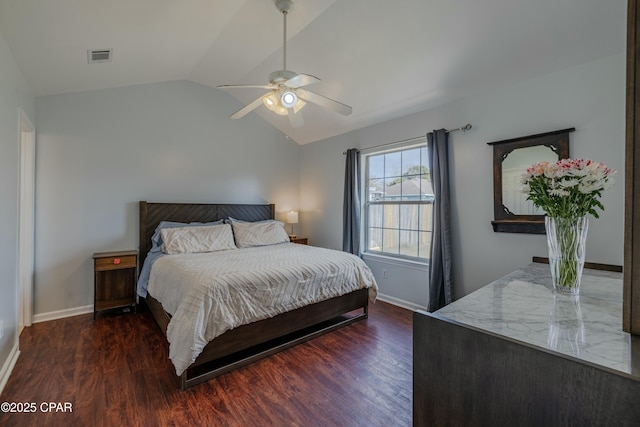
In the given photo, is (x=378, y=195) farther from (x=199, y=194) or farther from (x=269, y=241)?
(x=199, y=194)

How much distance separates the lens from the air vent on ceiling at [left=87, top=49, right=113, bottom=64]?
2.58 metres

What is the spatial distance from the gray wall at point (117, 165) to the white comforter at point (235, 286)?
3.81 feet

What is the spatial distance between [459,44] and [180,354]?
11.1 feet

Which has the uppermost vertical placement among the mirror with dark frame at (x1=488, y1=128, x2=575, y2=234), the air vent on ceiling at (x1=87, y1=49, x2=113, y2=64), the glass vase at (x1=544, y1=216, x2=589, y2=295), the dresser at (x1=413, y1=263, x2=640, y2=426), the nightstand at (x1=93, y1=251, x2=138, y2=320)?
the air vent on ceiling at (x1=87, y1=49, x2=113, y2=64)

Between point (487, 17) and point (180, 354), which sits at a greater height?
point (487, 17)

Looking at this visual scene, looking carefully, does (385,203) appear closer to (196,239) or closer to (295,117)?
(295,117)

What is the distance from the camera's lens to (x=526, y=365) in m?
0.82

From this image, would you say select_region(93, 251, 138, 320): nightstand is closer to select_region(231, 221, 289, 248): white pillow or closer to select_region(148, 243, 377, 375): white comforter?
select_region(148, 243, 377, 375): white comforter

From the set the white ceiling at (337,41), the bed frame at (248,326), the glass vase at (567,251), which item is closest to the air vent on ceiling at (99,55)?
the white ceiling at (337,41)

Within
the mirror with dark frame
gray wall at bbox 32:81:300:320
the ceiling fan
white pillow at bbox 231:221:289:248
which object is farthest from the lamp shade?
the mirror with dark frame

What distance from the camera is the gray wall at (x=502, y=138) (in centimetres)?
232

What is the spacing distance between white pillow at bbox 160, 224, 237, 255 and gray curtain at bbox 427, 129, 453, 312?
2.56m

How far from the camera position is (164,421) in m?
1.75

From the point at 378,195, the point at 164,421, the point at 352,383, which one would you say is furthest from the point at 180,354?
the point at 378,195
